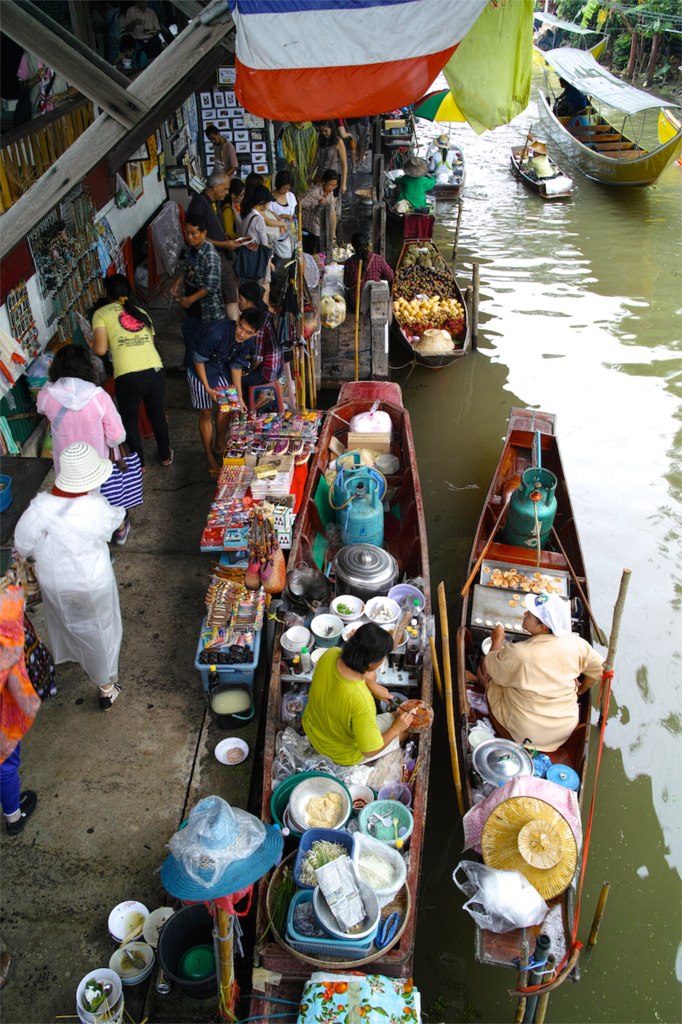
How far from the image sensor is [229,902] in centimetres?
312

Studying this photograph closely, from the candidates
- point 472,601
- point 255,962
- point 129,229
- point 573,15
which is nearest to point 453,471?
point 472,601

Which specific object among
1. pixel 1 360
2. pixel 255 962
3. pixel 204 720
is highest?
pixel 1 360

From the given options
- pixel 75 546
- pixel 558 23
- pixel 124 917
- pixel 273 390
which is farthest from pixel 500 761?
pixel 558 23

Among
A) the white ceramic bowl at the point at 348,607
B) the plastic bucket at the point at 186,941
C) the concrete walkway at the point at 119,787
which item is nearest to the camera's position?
the plastic bucket at the point at 186,941

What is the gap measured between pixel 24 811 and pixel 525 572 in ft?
14.2

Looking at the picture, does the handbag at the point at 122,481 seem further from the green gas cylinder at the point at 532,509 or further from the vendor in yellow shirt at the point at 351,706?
the green gas cylinder at the point at 532,509

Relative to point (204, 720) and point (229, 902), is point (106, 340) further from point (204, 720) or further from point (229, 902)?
point (229, 902)

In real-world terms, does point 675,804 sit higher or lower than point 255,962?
lower

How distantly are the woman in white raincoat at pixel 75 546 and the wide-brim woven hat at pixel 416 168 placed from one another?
12614 millimetres

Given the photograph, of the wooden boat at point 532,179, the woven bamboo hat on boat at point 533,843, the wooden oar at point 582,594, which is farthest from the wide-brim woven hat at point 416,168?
the woven bamboo hat on boat at point 533,843

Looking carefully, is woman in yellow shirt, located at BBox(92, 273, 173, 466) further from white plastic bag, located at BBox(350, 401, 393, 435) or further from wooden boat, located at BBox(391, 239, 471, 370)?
wooden boat, located at BBox(391, 239, 471, 370)

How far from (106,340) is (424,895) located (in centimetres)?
503

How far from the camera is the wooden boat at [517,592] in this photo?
3990 mm

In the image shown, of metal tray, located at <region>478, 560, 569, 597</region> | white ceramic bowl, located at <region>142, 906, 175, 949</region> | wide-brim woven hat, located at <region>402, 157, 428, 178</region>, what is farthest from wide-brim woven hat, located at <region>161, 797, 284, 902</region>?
wide-brim woven hat, located at <region>402, 157, 428, 178</region>
